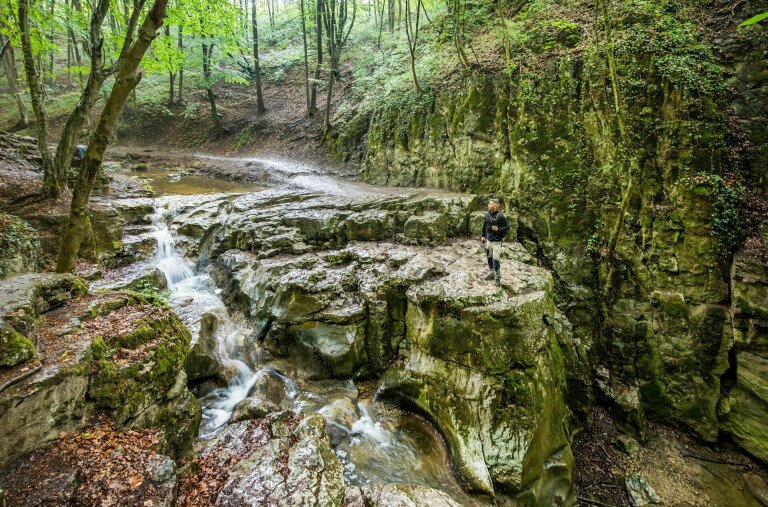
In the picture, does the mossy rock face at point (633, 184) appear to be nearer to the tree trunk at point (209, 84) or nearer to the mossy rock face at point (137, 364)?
the mossy rock face at point (137, 364)

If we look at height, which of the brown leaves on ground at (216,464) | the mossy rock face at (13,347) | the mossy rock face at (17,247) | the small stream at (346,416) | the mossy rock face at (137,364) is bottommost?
the small stream at (346,416)

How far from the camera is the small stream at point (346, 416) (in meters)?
6.34

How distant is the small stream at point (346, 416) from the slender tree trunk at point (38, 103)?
4.14 meters

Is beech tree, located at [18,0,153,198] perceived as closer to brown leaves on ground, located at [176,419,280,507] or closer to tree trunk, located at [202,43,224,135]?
brown leaves on ground, located at [176,419,280,507]

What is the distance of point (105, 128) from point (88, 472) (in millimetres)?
4921

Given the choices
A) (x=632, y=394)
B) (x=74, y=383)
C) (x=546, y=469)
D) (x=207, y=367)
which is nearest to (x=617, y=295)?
(x=632, y=394)

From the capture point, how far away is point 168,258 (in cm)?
1065

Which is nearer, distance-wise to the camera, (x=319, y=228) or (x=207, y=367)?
(x=207, y=367)

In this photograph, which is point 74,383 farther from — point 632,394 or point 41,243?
point 632,394

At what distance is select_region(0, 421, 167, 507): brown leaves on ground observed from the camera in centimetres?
338

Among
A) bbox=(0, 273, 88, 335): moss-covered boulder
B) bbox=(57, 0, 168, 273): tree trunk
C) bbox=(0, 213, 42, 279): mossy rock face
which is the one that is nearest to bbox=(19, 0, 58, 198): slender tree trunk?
bbox=(0, 213, 42, 279): mossy rock face

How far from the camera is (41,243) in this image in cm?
814

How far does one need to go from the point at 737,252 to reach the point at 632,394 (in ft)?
13.9

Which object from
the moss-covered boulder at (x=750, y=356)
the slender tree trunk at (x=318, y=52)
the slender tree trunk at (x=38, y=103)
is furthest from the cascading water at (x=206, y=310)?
the slender tree trunk at (x=318, y=52)
